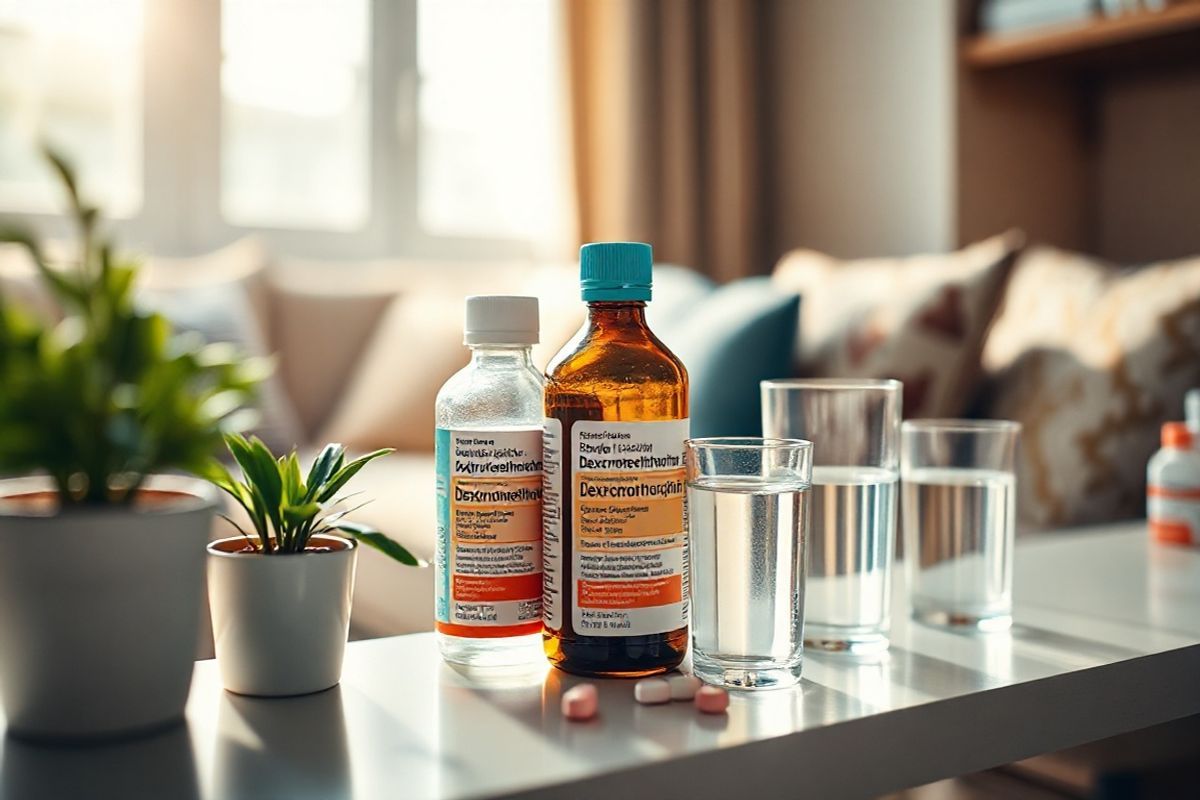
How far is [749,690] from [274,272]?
7.39 ft

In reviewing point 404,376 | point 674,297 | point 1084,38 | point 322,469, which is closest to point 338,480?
point 322,469

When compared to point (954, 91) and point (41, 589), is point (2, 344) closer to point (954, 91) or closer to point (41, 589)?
point (41, 589)

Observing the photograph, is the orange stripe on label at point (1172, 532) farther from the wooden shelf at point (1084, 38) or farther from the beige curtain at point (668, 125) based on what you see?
the beige curtain at point (668, 125)

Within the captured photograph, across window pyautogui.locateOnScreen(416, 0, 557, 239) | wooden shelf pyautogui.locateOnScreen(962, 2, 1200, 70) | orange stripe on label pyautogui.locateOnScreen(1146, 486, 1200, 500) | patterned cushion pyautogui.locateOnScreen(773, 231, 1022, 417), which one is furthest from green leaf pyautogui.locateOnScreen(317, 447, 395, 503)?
window pyautogui.locateOnScreen(416, 0, 557, 239)

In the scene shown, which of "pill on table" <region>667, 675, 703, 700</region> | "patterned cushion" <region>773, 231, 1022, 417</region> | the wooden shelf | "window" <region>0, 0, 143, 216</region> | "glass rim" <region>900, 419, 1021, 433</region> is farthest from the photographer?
"window" <region>0, 0, 143, 216</region>

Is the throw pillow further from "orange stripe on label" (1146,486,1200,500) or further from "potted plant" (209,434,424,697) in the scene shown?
"potted plant" (209,434,424,697)

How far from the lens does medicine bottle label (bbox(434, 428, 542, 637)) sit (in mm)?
602

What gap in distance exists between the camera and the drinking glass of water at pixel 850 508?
0.67m

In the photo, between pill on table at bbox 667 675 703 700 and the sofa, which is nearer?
pill on table at bbox 667 675 703 700

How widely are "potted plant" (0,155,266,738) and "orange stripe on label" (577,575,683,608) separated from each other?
188 mm

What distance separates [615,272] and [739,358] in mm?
1091

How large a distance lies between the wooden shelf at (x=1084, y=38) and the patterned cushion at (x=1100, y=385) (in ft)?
2.60

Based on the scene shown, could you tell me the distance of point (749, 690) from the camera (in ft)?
1.93

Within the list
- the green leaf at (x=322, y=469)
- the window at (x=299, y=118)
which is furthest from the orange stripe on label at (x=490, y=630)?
the window at (x=299, y=118)
